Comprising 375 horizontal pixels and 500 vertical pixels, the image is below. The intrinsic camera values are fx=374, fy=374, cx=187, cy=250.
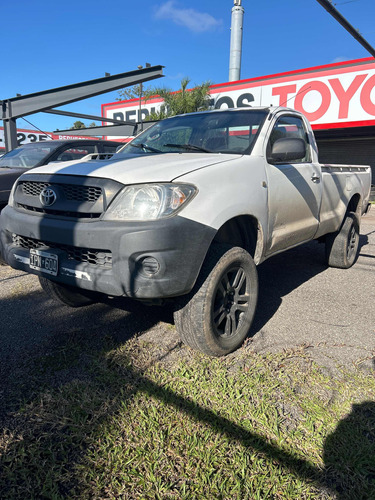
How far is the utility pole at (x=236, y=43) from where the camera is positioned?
22541mm

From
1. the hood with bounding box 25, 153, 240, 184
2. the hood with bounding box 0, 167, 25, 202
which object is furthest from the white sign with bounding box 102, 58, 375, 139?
the hood with bounding box 25, 153, 240, 184

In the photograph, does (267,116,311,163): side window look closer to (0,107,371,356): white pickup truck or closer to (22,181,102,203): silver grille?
(0,107,371,356): white pickup truck

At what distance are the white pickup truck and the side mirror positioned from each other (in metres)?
0.01

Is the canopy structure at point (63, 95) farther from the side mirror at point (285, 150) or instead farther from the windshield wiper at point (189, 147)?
the side mirror at point (285, 150)

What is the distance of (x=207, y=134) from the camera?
11.7 feet

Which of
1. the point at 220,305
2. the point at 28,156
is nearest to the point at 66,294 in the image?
the point at 220,305

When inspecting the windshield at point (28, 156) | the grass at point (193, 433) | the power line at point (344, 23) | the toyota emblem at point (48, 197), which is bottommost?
the grass at point (193, 433)

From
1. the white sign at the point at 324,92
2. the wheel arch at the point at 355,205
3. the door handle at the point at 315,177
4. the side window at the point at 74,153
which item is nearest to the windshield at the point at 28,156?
the side window at the point at 74,153

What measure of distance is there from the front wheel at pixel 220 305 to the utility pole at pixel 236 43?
22.5 metres

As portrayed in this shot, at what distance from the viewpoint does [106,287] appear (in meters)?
2.34

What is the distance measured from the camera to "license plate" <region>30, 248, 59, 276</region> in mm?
2547

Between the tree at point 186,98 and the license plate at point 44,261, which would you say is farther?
the tree at point 186,98

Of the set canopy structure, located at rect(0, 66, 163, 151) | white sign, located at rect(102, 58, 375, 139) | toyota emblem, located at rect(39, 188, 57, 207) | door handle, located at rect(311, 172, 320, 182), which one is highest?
white sign, located at rect(102, 58, 375, 139)

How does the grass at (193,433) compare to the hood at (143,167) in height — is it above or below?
below
